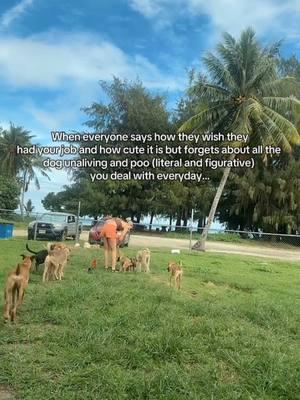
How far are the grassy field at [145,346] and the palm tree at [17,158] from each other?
4953cm

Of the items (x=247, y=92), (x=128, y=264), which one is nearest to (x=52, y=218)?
(x=247, y=92)

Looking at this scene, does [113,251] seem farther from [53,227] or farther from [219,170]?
[219,170]

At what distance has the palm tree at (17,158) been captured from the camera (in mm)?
58056

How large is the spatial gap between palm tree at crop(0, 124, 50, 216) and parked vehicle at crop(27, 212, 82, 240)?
3142 cm

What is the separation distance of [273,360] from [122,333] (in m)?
1.67

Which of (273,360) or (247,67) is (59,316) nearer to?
(273,360)

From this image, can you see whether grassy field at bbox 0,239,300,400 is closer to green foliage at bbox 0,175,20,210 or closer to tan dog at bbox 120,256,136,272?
tan dog at bbox 120,256,136,272

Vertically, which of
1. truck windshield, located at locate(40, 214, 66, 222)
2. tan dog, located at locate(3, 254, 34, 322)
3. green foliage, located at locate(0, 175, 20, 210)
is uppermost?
green foliage, located at locate(0, 175, 20, 210)

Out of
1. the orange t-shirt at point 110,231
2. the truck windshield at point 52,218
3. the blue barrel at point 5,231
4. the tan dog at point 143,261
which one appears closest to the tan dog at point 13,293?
the tan dog at point 143,261

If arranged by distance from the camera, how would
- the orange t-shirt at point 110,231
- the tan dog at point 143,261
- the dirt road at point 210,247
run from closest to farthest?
the tan dog at point 143,261 < the orange t-shirt at point 110,231 < the dirt road at point 210,247

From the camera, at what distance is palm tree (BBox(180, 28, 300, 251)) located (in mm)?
25766

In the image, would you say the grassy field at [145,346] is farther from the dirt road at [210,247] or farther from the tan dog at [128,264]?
the dirt road at [210,247]

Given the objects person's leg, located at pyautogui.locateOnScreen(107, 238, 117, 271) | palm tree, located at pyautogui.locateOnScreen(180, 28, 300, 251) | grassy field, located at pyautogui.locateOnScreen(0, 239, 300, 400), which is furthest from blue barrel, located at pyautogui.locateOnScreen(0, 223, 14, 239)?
grassy field, located at pyautogui.locateOnScreen(0, 239, 300, 400)

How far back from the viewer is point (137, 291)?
8664mm
